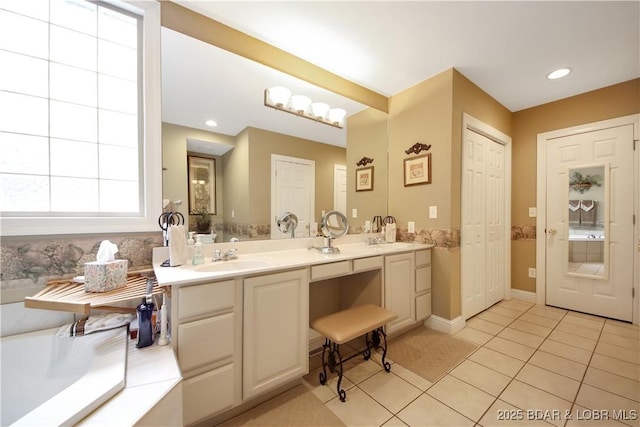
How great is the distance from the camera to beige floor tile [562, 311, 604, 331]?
7.93 ft

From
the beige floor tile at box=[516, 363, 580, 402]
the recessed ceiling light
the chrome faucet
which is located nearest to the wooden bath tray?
the chrome faucet

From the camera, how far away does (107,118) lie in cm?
150

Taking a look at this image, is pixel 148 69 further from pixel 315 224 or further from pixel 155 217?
pixel 315 224

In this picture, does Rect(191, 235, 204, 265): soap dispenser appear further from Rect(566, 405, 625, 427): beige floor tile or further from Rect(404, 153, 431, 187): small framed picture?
Rect(566, 405, 625, 427): beige floor tile

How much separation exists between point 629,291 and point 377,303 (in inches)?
108

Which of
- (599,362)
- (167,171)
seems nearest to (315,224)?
(167,171)

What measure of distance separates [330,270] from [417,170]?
152 centimetres

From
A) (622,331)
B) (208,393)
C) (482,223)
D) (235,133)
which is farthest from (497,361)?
(235,133)

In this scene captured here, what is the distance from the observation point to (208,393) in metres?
1.17

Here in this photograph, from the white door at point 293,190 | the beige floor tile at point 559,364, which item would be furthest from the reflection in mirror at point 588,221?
the white door at point 293,190

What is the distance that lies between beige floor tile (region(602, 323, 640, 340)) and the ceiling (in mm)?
2476

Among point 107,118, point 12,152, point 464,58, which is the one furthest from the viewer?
point 464,58

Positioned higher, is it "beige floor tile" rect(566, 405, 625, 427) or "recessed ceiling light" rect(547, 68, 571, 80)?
"recessed ceiling light" rect(547, 68, 571, 80)

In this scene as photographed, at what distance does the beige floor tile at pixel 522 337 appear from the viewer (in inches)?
82.5
